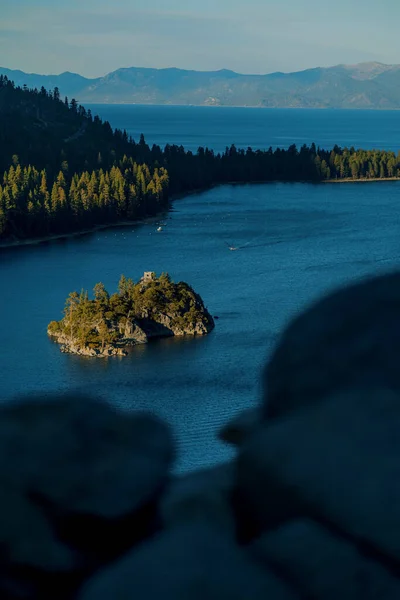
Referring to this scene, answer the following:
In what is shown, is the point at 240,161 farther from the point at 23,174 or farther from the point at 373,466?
the point at 373,466

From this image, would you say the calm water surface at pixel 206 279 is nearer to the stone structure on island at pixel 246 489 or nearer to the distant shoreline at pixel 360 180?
the stone structure on island at pixel 246 489

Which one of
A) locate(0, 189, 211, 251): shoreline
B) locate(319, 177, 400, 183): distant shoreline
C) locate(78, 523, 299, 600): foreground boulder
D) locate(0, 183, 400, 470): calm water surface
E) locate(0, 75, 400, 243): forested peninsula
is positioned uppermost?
locate(78, 523, 299, 600): foreground boulder

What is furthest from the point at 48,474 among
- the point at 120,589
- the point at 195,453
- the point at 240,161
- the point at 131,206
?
the point at 240,161

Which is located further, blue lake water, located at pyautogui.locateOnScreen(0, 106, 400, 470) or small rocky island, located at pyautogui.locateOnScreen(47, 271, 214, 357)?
small rocky island, located at pyautogui.locateOnScreen(47, 271, 214, 357)

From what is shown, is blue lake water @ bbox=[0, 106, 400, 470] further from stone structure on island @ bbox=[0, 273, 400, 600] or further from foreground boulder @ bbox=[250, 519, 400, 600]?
foreground boulder @ bbox=[250, 519, 400, 600]

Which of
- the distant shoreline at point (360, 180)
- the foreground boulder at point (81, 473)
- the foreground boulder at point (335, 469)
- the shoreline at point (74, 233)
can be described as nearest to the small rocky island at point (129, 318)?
the shoreline at point (74, 233)

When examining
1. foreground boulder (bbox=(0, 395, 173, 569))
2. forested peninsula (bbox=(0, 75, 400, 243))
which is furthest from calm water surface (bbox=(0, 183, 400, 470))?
foreground boulder (bbox=(0, 395, 173, 569))
